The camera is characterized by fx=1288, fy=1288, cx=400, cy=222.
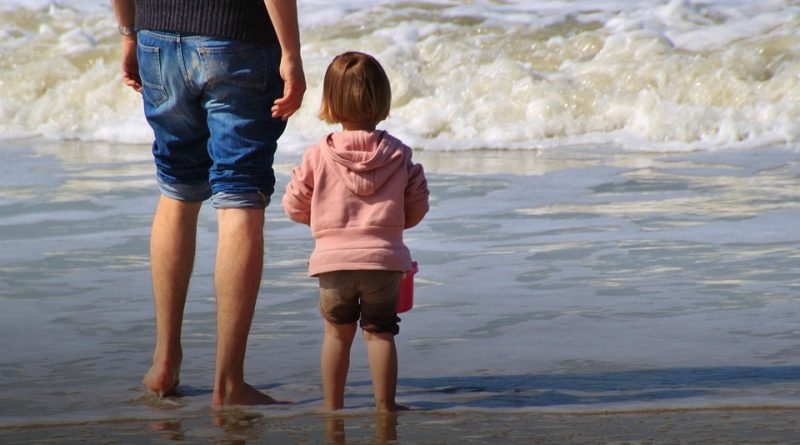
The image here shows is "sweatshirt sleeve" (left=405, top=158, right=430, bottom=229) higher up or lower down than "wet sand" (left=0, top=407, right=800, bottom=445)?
higher up

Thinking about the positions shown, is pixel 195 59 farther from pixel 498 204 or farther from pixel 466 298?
pixel 498 204

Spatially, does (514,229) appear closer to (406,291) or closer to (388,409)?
(406,291)

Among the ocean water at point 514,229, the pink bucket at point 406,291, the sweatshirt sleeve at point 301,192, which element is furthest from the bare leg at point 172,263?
the pink bucket at point 406,291

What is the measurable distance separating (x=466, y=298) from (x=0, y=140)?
7845 millimetres

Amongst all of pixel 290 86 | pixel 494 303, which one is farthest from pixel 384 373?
pixel 494 303

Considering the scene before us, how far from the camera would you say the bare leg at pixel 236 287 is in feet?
11.3

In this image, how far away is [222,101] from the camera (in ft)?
11.0

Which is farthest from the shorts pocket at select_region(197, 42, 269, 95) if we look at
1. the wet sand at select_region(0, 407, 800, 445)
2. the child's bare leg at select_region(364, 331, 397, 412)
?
the wet sand at select_region(0, 407, 800, 445)

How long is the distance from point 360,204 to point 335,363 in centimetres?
42

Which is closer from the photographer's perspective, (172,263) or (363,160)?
(363,160)

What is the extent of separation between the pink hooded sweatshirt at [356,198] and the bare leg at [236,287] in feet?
0.70

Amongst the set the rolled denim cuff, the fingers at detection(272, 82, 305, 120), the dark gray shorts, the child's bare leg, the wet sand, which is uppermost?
the fingers at detection(272, 82, 305, 120)

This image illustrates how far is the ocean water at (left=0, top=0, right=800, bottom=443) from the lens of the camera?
12.2 feet

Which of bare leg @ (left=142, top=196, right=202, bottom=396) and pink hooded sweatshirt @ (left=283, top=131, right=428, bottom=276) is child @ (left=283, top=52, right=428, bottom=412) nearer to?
pink hooded sweatshirt @ (left=283, top=131, right=428, bottom=276)
